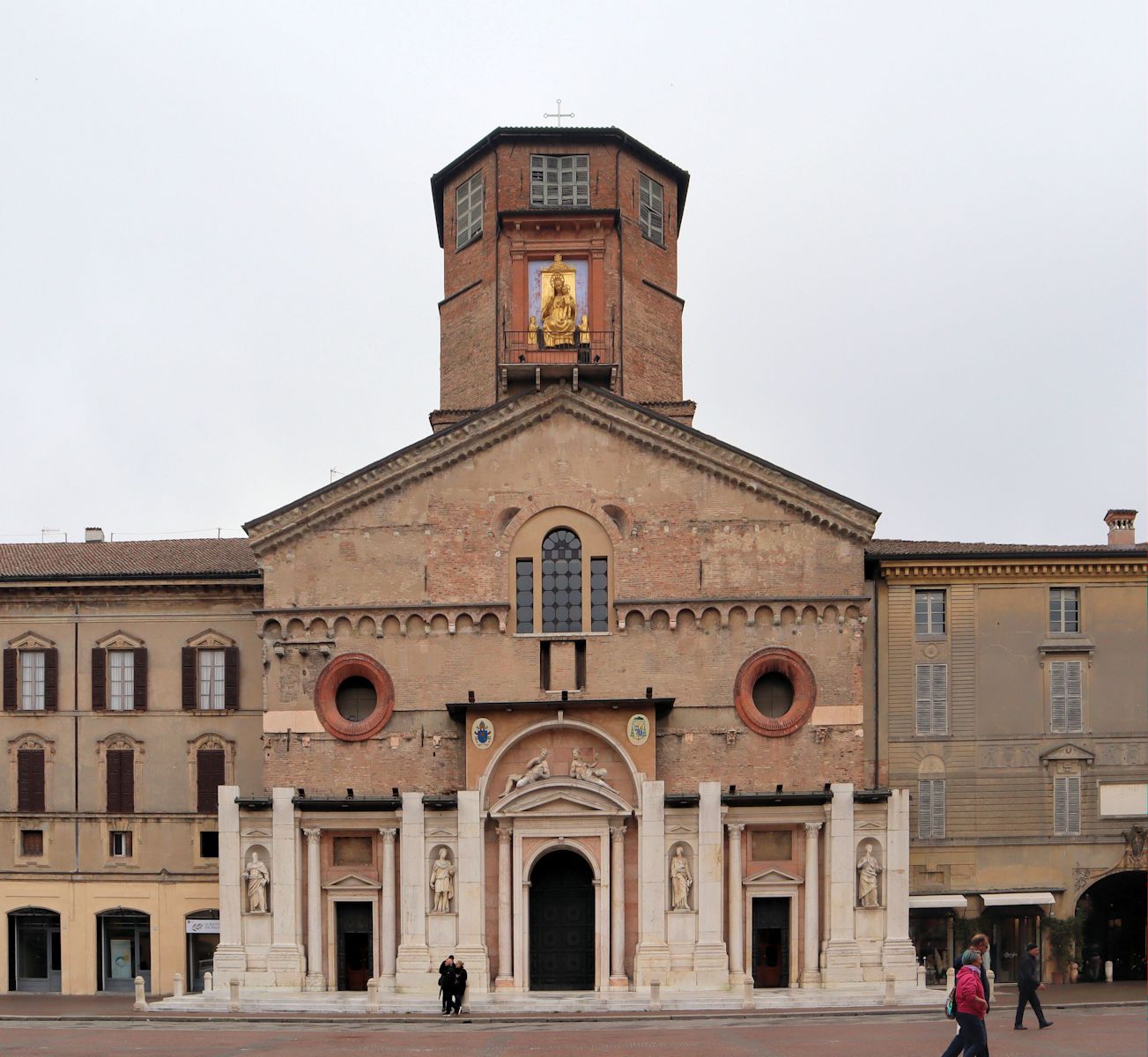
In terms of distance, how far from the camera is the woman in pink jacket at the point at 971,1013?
1967 centimetres

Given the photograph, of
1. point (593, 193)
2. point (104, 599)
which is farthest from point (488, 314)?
point (104, 599)

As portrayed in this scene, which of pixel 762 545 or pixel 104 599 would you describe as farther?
pixel 104 599

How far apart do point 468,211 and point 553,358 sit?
6.01m

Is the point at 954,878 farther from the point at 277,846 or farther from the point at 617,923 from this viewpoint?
the point at 277,846

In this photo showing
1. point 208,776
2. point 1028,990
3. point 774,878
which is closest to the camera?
point 1028,990

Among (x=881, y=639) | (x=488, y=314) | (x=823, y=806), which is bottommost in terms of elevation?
(x=823, y=806)

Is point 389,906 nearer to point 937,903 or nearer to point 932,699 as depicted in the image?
point 937,903

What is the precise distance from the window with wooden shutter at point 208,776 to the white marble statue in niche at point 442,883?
26.3 ft

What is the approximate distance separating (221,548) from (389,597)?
849 centimetres

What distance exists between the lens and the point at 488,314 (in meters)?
43.8

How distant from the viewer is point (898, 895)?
36781mm

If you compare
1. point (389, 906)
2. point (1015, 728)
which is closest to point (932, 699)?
→ point (1015, 728)

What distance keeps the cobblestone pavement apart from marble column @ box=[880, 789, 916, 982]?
326 centimetres

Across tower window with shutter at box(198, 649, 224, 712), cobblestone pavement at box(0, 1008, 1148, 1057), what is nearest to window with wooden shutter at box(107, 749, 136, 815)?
tower window with shutter at box(198, 649, 224, 712)
